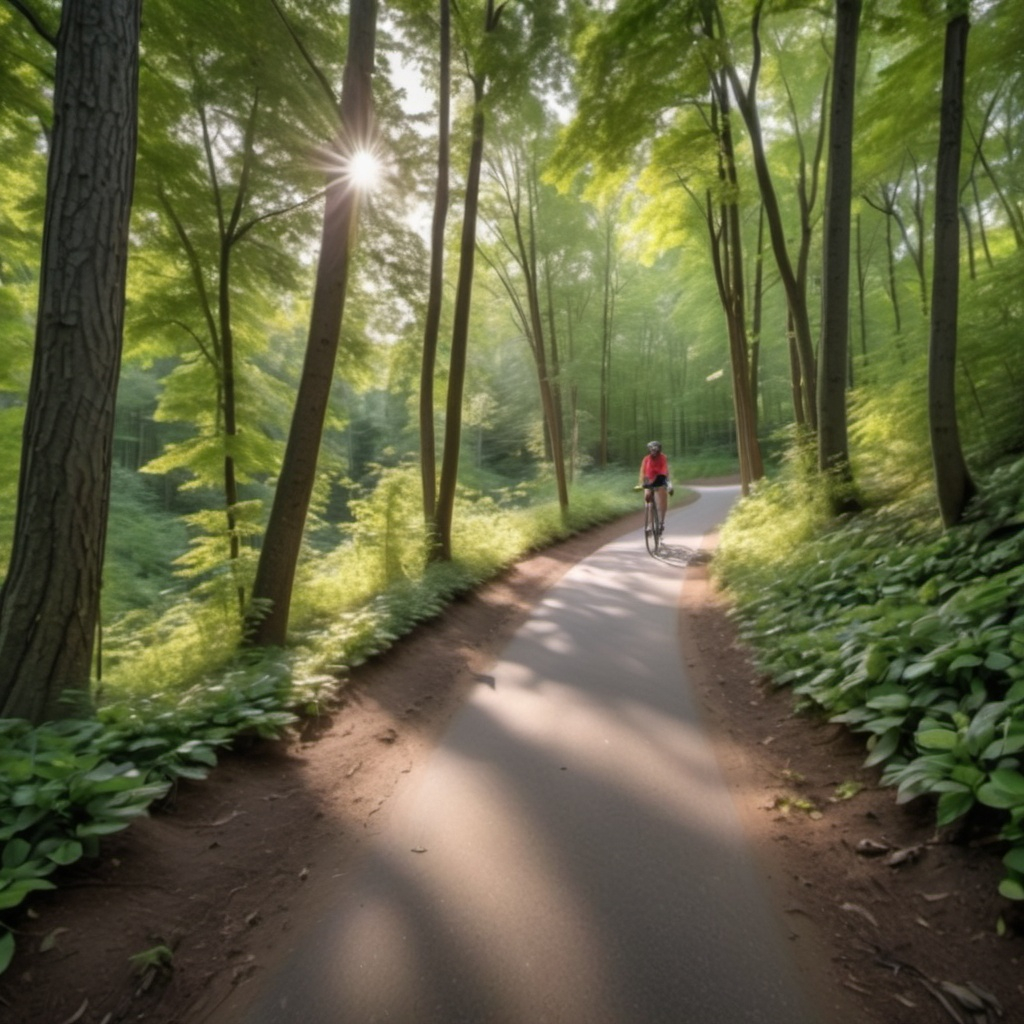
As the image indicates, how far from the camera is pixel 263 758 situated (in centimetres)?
363

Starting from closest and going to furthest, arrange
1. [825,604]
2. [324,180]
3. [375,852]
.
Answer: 1. [375,852]
2. [825,604]
3. [324,180]

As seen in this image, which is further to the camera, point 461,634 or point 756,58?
point 756,58

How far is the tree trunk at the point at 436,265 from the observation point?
8.25 m

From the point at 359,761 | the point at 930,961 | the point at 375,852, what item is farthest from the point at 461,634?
the point at 930,961

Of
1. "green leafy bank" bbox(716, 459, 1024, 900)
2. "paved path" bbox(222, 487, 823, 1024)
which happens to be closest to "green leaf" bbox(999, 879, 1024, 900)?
"green leafy bank" bbox(716, 459, 1024, 900)

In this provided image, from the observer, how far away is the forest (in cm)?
329

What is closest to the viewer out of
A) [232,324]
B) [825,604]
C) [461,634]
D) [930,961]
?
[930,961]

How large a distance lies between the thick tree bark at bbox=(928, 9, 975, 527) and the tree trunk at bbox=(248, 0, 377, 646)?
5652 mm

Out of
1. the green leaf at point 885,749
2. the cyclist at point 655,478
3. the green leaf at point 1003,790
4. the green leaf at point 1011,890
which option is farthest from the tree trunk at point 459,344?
the green leaf at point 1011,890

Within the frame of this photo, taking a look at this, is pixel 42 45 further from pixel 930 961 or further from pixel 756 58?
pixel 930 961

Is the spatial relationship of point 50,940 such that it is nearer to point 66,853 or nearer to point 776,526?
point 66,853

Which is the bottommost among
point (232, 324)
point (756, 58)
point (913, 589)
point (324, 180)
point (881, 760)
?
point (881, 760)

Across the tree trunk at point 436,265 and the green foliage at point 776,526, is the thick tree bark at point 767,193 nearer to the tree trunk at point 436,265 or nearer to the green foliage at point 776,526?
the green foliage at point 776,526

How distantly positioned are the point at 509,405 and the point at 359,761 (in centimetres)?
2972
